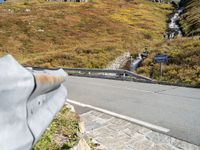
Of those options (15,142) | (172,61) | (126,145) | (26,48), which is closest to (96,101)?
(126,145)

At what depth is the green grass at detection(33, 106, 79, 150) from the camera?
12.6 ft

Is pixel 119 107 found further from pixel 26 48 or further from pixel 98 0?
pixel 98 0

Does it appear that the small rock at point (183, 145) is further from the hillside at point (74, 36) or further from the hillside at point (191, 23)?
the hillside at point (191, 23)

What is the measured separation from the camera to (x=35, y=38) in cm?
4972

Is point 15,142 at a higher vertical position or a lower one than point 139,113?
higher

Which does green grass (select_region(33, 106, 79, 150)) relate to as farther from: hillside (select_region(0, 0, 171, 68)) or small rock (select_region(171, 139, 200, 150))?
hillside (select_region(0, 0, 171, 68))

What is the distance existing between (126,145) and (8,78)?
13.1 feet

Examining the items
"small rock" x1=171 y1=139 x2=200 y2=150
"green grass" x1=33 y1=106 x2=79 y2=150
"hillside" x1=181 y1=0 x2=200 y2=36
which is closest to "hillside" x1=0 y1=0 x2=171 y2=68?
"hillside" x1=181 y1=0 x2=200 y2=36

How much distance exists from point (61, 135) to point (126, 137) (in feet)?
5.89

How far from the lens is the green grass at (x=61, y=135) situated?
383 centimetres

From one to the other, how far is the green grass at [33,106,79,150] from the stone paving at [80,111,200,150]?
0.69m

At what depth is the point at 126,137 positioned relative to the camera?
19.1 ft

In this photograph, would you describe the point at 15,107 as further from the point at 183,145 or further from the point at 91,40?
the point at 91,40

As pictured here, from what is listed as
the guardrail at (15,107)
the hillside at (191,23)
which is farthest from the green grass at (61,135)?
the hillside at (191,23)
